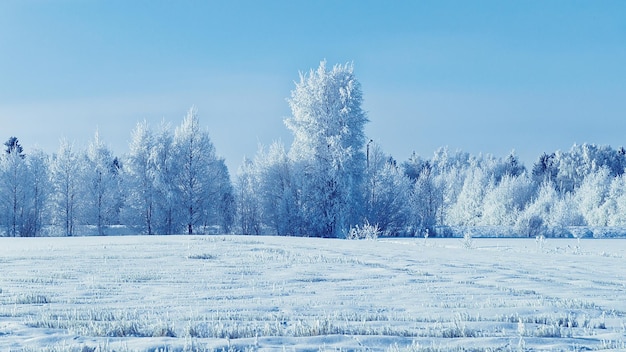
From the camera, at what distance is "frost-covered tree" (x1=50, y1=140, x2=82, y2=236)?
56781mm

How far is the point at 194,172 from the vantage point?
5388 cm

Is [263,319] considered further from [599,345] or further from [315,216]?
[315,216]

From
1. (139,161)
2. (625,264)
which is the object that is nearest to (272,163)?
(139,161)

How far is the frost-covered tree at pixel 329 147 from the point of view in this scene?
4772cm

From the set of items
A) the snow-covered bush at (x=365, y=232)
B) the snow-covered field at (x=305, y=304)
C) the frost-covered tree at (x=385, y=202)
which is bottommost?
the snow-covered field at (x=305, y=304)

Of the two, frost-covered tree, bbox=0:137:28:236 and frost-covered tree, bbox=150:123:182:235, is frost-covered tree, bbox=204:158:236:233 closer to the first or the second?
frost-covered tree, bbox=150:123:182:235

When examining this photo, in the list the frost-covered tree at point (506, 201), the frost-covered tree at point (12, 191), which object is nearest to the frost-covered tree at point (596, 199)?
the frost-covered tree at point (506, 201)

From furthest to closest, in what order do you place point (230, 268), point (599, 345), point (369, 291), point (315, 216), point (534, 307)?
1. point (315, 216)
2. point (230, 268)
3. point (369, 291)
4. point (534, 307)
5. point (599, 345)

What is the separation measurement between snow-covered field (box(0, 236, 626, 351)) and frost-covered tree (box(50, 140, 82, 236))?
39.1m

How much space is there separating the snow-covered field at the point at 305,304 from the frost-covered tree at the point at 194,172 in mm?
33945

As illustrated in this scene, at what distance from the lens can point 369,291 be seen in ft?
40.9

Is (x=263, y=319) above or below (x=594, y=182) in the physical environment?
below

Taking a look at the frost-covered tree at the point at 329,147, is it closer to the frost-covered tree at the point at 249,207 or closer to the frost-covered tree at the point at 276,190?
the frost-covered tree at the point at 276,190

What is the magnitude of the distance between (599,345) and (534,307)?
9.72 feet
